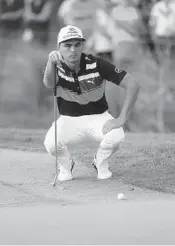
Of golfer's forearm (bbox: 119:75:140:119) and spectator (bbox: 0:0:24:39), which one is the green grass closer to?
golfer's forearm (bbox: 119:75:140:119)

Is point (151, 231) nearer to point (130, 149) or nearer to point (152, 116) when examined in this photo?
point (130, 149)

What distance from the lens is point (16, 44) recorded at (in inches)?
597

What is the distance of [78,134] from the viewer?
777 centimetres

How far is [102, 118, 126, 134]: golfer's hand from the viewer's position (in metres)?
7.53

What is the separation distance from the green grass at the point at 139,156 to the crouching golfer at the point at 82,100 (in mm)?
404

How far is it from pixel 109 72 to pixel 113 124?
501mm

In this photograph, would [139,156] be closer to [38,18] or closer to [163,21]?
[163,21]

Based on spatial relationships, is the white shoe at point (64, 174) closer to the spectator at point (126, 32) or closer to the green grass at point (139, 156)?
the green grass at point (139, 156)

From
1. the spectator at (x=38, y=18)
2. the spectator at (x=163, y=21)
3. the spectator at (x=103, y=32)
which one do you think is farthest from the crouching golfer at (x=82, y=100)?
the spectator at (x=38, y=18)

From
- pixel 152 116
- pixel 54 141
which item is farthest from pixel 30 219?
pixel 152 116

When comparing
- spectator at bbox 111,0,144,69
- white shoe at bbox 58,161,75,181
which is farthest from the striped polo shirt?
spectator at bbox 111,0,144,69

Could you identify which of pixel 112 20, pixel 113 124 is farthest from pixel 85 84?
pixel 112 20

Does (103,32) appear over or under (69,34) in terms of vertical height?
under

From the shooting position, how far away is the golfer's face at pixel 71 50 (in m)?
Answer: 7.38
